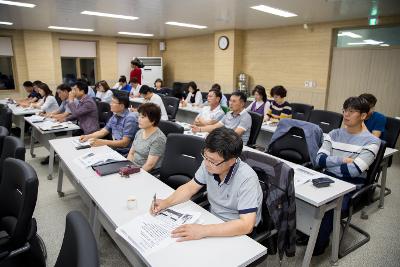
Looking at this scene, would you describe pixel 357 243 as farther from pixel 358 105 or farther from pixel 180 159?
pixel 180 159

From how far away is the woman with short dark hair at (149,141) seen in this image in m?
2.60

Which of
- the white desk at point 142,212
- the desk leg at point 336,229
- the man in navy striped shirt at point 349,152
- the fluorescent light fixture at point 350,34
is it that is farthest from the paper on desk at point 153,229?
the fluorescent light fixture at point 350,34

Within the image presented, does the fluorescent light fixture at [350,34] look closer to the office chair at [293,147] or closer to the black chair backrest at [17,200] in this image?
the office chair at [293,147]

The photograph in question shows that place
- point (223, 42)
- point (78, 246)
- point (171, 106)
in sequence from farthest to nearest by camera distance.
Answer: point (223, 42) < point (171, 106) < point (78, 246)

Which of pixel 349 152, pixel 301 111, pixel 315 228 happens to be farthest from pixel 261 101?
pixel 315 228

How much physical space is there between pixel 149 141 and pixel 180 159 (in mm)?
508

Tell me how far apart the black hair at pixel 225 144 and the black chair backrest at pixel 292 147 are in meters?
1.39

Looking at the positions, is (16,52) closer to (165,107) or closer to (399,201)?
(165,107)

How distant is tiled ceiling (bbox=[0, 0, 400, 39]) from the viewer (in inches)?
180

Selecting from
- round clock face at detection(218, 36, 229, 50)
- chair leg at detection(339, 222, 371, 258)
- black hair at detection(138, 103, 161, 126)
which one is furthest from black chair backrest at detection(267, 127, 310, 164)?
round clock face at detection(218, 36, 229, 50)

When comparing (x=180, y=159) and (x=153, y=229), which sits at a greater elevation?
(x=180, y=159)

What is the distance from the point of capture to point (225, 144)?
1.52 metres

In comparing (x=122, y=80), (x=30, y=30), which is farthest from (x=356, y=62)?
(x=30, y=30)

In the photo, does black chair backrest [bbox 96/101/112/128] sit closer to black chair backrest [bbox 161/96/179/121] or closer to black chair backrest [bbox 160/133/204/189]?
black chair backrest [bbox 161/96/179/121]
